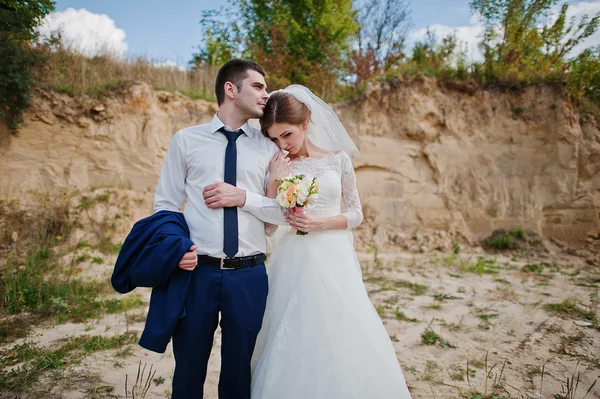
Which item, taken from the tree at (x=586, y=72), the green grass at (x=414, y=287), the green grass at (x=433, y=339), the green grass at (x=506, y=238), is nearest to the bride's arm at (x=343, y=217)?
the green grass at (x=433, y=339)

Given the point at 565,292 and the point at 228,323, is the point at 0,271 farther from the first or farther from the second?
the point at 565,292

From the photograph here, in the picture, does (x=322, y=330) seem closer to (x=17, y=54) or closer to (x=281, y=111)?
(x=281, y=111)

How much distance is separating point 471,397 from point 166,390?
8.76ft

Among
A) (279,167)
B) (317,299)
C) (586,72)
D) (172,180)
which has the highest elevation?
(586,72)

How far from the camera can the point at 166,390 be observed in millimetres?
3191

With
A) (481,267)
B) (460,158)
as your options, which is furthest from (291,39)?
(481,267)

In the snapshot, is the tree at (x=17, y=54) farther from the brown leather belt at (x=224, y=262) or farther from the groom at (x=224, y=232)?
the brown leather belt at (x=224, y=262)

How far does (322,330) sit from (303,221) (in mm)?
722

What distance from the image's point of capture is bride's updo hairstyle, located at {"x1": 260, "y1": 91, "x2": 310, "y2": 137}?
102 inches

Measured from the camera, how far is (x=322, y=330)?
2291mm

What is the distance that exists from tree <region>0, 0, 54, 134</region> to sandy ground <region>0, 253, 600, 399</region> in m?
4.01

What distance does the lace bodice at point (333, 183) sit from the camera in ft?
9.09

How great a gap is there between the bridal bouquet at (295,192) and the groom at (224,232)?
157 millimetres

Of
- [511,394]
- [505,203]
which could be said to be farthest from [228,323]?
[505,203]
